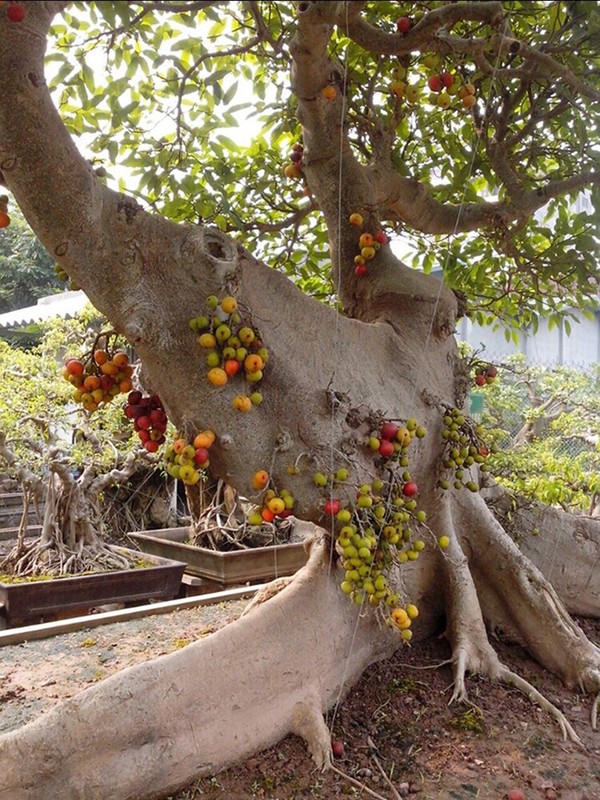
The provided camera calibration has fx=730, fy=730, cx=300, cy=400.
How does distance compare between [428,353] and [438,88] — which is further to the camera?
[428,353]

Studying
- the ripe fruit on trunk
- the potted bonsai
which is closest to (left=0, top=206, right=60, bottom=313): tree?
the potted bonsai

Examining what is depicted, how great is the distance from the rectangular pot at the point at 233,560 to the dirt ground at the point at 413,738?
4.72ft

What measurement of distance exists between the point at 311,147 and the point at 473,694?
2.17m


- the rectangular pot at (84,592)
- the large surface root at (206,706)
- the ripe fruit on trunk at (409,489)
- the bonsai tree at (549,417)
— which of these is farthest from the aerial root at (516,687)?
the bonsai tree at (549,417)

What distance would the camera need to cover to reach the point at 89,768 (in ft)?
6.75

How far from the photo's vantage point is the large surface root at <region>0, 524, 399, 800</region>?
203 centimetres

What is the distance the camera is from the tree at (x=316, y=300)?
77.5 inches

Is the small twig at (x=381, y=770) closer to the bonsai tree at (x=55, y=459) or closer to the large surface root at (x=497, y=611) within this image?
the large surface root at (x=497, y=611)

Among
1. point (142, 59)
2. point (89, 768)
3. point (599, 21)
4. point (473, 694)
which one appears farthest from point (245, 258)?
point (473, 694)

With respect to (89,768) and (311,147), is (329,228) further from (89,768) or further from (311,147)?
(89,768)

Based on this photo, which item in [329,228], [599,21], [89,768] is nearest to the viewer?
[599,21]

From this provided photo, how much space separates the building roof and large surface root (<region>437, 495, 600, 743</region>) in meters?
2.85

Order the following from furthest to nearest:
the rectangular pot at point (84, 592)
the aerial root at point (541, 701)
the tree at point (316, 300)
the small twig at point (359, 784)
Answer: the rectangular pot at point (84, 592)
the aerial root at point (541, 701)
the small twig at point (359, 784)
the tree at point (316, 300)

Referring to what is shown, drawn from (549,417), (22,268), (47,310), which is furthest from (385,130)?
(549,417)
